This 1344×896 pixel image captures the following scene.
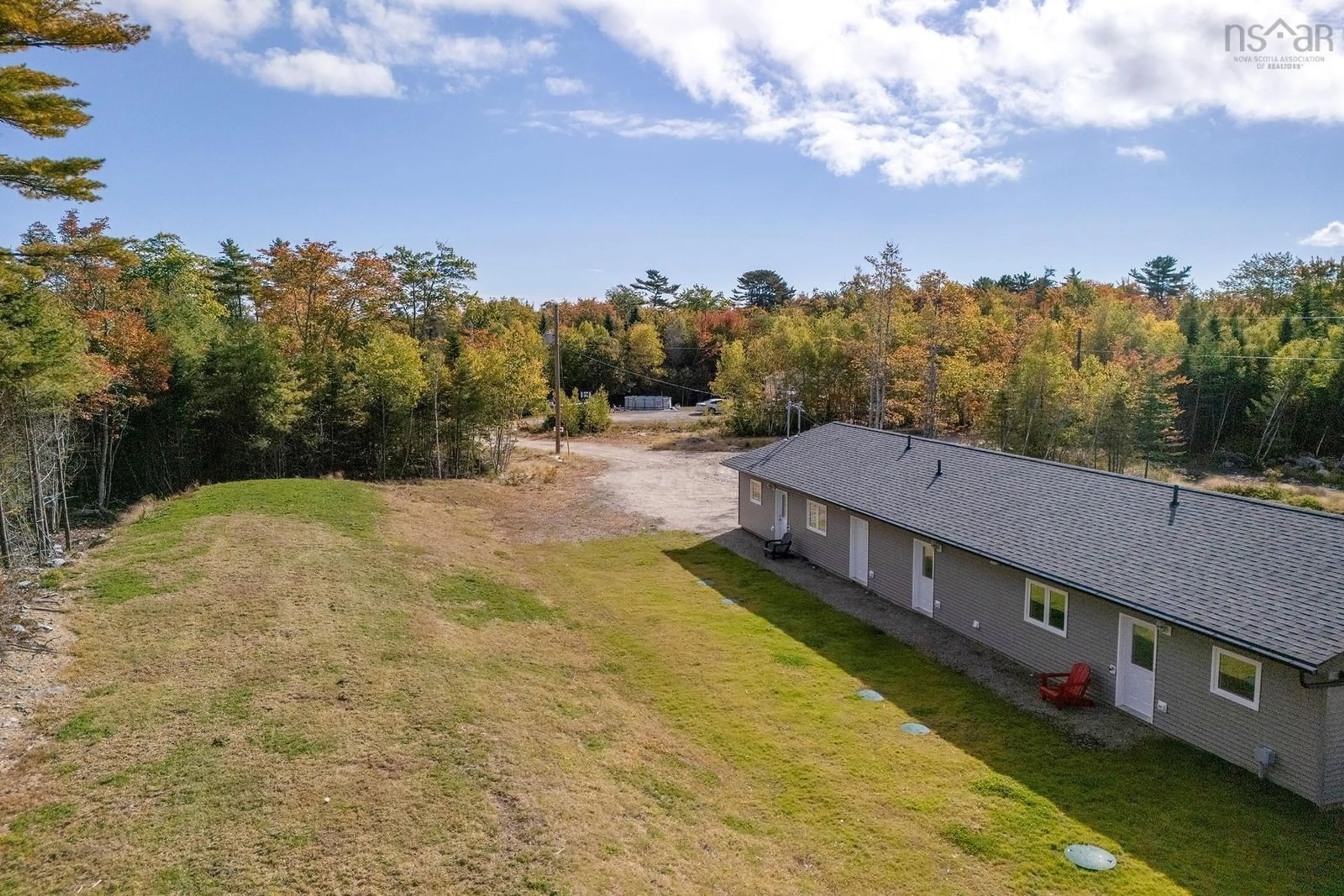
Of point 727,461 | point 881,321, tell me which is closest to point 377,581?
point 727,461

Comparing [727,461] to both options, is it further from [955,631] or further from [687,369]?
[687,369]

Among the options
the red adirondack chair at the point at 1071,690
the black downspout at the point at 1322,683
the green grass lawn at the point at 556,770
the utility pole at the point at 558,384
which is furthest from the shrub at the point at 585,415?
the black downspout at the point at 1322,683

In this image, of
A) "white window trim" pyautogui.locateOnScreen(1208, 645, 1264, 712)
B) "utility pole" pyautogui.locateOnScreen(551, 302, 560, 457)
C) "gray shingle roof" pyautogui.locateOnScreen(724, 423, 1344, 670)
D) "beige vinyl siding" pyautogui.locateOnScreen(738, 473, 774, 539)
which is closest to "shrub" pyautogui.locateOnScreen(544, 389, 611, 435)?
"utility pole" pyautogui.locateOnScreen(551, 302, 560, 457)

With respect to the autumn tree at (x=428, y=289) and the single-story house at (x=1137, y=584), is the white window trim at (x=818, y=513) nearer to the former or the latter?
the single-story house at (x=1137, y=584)

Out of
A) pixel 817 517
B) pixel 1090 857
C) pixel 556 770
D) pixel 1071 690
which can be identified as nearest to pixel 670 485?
pixel 817 517

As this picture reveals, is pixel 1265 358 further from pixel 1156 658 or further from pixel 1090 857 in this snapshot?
pixel 1090 857

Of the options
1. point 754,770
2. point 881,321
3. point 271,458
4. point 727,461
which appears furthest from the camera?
point 881,321
